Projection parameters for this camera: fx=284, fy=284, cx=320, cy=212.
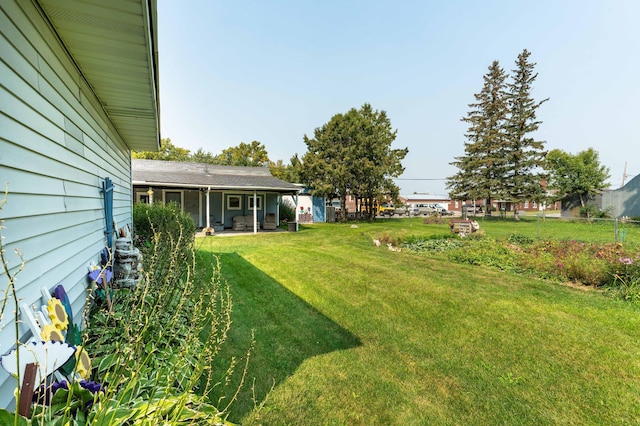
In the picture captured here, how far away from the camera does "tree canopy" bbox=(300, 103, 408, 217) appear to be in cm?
2109

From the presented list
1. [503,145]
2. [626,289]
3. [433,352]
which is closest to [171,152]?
[503,145]

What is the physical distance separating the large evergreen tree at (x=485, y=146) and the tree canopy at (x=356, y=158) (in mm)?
7333

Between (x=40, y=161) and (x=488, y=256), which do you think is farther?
(x=488, y=256)

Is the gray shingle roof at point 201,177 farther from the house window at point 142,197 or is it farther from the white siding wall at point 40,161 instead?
the white siding wall at point 40,161

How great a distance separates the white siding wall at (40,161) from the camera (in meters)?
1.58

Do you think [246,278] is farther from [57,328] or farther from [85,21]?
[85,21]

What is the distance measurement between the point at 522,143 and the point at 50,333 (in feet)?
98.5

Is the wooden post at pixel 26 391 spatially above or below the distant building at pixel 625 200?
below

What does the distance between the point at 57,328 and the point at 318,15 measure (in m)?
10.6

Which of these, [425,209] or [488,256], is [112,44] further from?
[425,209]

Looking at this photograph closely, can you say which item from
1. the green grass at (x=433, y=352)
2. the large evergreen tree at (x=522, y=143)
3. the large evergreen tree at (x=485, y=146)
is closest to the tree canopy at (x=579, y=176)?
the large evergreen tree at (x=522, y=143)

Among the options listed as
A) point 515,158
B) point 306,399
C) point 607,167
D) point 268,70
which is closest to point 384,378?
point 306,399

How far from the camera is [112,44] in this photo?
237 cm

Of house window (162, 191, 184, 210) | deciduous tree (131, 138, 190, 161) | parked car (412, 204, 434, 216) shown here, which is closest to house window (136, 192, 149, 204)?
house window (162, 191, 184, 210)
